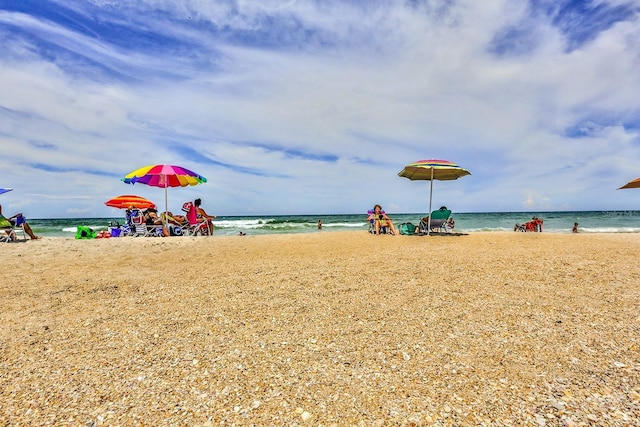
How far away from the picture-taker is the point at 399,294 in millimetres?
4387

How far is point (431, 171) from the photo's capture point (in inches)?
465

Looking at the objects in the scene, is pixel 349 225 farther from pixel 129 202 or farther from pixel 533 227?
pixel 129 202

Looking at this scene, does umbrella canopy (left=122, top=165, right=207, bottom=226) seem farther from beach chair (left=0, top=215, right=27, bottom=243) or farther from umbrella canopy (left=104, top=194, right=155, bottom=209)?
beach chair (left=0, top=215, right=27, bottom=243)

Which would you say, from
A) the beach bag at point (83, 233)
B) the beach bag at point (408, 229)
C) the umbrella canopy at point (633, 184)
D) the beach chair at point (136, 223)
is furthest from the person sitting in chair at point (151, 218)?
the umbrella canopy at point (633, 184)

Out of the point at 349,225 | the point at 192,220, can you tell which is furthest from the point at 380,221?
the point at 349,225

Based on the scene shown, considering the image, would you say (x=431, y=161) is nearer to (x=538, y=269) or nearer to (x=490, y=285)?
(x=538, y=269)

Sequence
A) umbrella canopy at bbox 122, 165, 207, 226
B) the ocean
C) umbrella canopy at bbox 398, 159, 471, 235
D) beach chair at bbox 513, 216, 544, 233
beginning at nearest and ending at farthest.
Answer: umbrella canopy at bbox 398, 159, 471, 235, umbrella canopy at bbox 122, 165, 207, 226, beach chair at bbox 513, 216, 544, 233, the ocean

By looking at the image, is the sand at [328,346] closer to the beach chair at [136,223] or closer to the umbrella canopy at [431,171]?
the umbrella canopy at [431,171]

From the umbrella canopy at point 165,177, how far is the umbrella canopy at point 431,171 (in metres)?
8.31

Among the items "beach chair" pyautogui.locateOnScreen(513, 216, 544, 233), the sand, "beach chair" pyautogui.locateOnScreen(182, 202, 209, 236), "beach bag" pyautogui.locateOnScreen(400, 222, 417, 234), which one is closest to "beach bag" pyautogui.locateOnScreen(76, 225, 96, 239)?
"beach chair" pyautogui.locateOnScreen(182, 202, 209, 236)

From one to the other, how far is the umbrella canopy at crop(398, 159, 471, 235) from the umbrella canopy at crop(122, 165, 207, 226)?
831cm

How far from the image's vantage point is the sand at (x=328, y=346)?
2094mm

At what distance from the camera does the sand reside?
2.09 m

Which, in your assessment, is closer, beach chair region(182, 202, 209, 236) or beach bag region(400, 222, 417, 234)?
beach bag region(400, 222, 417, 234)
